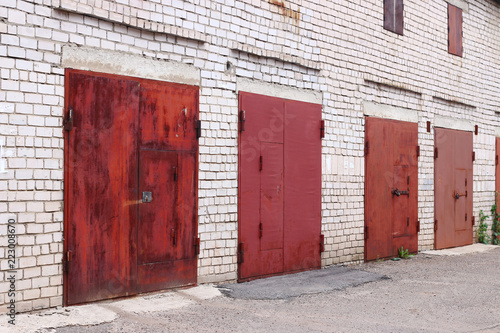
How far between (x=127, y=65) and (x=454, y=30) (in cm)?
762

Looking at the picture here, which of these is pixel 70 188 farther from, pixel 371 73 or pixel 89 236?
pixel 371 73

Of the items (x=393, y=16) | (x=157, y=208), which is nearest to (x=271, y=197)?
(x=157, y=208)

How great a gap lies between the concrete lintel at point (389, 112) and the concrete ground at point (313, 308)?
2600 mm

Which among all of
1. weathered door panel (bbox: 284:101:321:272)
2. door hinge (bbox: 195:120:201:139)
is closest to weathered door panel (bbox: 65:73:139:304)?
door hinge (bbox: 195:120:201:139)

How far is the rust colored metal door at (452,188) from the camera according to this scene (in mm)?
10703

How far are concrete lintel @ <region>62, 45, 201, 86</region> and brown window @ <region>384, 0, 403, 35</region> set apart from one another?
4347 millimetres

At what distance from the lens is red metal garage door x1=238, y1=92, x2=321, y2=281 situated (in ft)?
23.3

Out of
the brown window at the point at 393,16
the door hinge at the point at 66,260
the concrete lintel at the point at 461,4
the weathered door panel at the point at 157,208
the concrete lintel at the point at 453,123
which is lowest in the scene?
the door hinge at the point at 66,260

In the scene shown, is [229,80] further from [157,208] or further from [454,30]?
[454,30]

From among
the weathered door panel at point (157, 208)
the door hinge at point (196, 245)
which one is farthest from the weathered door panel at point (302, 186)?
the weathered door panel at point (157, 208)

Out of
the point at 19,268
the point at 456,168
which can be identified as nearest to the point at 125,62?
the point at 19,268

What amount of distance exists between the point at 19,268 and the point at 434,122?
7951mm

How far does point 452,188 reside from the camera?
11102 millimetres

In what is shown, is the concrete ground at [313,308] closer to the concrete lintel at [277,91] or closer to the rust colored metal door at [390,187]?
the rust colored metal door at [390,187]
